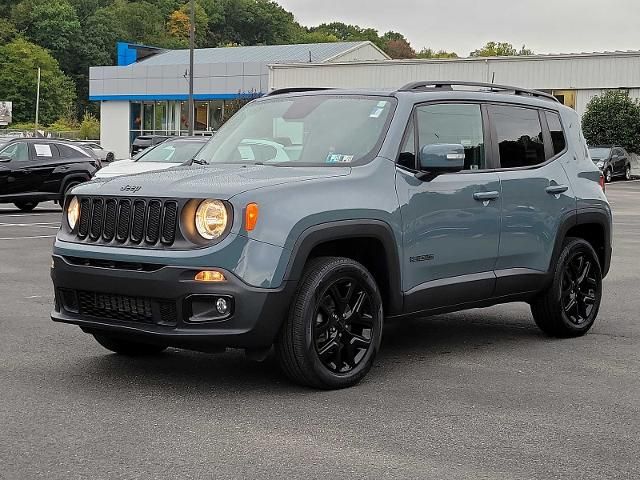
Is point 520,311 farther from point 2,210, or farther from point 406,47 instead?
point 406,47

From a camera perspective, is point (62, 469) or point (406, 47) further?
point (406, 47)

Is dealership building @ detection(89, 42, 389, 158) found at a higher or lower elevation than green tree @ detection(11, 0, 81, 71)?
lower

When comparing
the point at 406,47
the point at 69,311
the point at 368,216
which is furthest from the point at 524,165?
the point at 406,47

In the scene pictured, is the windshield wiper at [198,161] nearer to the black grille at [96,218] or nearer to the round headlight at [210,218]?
the black grille at [96,218]

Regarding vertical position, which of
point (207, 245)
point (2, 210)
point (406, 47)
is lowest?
point (2, 210)

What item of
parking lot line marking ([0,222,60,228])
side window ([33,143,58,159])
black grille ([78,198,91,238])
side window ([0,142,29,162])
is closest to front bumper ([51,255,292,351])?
black grille ([78,198,91,238])

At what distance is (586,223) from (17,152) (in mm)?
15938

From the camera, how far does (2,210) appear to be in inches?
918

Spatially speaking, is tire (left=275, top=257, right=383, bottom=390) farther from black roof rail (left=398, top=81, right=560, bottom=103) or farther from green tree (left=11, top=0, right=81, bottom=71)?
green tree (left=11, top=0, right=81, bottom=71)

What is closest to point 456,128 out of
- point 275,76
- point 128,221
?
point 128,221

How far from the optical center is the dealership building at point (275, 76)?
5103cm

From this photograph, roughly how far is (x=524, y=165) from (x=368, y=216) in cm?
190

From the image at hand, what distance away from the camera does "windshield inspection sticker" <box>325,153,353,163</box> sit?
6.61 m

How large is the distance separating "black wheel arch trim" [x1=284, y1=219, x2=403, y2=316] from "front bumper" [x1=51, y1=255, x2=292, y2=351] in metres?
0.15
